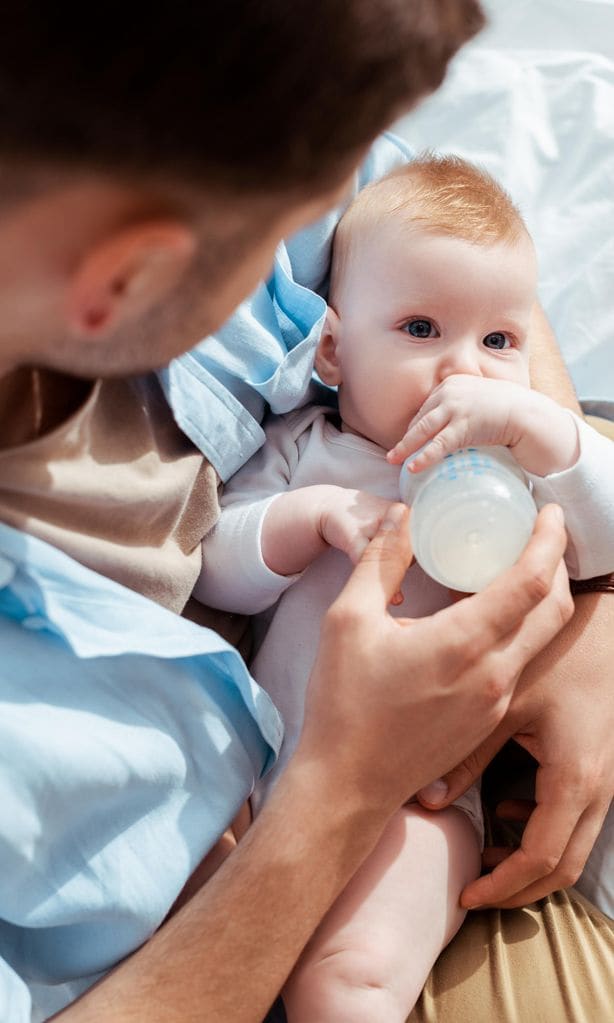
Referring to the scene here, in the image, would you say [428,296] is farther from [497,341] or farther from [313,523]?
[313,523]

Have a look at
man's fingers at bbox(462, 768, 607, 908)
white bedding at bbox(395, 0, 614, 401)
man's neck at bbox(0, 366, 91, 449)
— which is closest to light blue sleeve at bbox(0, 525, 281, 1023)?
man's neck at bbox(0, 366, 91, 449)

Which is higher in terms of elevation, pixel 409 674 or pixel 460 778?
pixel 409 674

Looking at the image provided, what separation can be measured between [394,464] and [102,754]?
1.69ft

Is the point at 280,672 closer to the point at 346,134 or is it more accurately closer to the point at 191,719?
the point at 191,719

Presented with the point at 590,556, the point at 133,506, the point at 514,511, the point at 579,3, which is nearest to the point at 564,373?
the point at 590,556

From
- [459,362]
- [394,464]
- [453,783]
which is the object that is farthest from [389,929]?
[459,362]

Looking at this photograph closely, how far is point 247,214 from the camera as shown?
30.8 inches

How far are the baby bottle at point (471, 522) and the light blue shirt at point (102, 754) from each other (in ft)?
0.88

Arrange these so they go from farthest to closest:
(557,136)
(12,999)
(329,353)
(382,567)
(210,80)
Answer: (557,136)
(329,353)
(382,567)
(12,999)
(210,80)

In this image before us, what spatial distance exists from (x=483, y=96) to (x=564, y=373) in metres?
0.89

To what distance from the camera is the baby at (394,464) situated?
121 cm

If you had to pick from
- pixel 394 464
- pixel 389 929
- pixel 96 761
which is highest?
pixel 394 464

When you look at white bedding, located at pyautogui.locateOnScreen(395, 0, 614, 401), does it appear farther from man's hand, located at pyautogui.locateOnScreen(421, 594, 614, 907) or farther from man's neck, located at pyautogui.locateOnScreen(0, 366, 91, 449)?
man's neck, located at pyautogui.locateOnScreen(0, 366, 91, 449)

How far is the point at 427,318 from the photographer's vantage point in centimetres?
136
